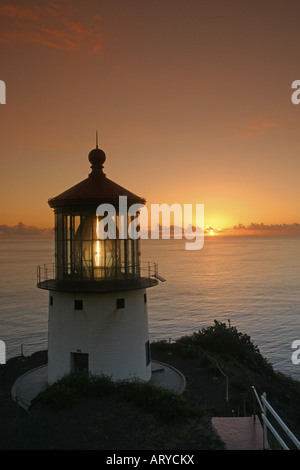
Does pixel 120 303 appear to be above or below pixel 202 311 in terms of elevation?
above

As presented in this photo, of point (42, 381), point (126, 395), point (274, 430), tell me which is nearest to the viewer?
point (274, 430)

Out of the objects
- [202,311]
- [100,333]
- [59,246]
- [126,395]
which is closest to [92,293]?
[100,333]

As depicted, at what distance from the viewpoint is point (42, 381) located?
15.5 m

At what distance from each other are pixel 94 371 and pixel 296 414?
8748 mm

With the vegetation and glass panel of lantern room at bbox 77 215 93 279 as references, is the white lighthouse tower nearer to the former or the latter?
glass panel of lantern room at bbox 77 215 93 279

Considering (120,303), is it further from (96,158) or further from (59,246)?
(96,158)

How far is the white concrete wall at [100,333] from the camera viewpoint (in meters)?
13.6

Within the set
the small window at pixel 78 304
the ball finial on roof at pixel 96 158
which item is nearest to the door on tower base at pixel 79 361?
the small window at pixel 78 304

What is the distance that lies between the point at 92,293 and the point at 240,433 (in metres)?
7.12

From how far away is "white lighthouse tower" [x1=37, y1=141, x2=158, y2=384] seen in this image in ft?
44.3

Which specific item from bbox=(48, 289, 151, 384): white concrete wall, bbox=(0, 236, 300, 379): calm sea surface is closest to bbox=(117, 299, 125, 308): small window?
bbox=(48, 289, 151, 384): white concrete wall

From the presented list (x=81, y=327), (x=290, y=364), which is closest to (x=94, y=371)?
(x=81, y=327)

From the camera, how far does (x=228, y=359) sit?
19484mm
